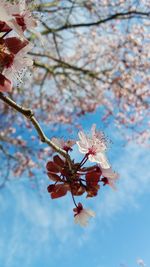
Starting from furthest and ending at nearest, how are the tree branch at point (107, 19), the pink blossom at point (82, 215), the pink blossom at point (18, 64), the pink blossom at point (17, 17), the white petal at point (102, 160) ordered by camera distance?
the tree branch at point (107, 19), the pink blossom at point (82, 215), the white petal at point (102, 160), the pink blossom at point (18, 64), the pink blossom at point (17, 17)

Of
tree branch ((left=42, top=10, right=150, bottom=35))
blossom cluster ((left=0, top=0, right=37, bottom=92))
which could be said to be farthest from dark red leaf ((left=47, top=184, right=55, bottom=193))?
tree branch ((left=42, top=10, right=150, bottom=35))

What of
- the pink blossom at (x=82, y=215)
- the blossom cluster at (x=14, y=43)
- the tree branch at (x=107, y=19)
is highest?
the tree branch at (x=107, y=19)

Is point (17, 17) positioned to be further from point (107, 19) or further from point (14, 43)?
point (107, 19)

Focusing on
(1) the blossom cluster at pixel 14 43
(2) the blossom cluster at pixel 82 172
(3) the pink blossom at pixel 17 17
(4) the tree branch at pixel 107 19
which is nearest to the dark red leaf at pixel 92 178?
(2) the blossom cluster at pixel 82 172

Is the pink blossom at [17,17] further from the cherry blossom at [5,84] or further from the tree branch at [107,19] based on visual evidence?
the tree branch at [107,19]

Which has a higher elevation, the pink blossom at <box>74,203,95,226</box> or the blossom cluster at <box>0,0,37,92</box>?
the blossom cluster at <box>0,0,37,92</box>

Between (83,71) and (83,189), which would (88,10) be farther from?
(83,189)

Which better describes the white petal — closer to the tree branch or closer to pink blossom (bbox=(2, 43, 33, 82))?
pink blossom (bbox=(2, 43, 33, 82))
